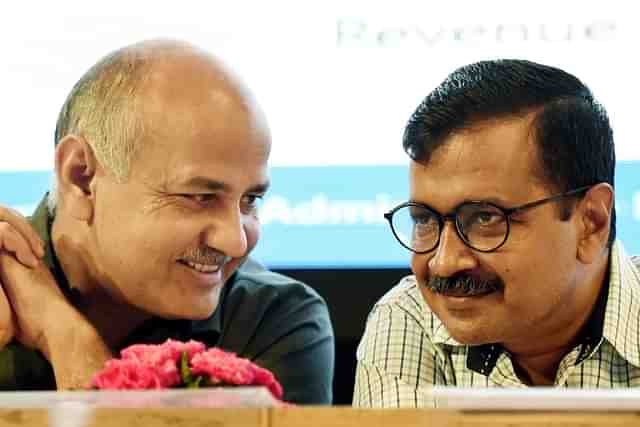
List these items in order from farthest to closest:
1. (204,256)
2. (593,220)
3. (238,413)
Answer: (204,256)
(593,220)
(238,413)

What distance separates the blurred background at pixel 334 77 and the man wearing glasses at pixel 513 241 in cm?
77

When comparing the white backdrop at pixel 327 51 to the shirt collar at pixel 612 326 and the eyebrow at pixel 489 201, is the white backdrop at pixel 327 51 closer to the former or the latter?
the shirt collar at pixel 612 326

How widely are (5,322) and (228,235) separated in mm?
503

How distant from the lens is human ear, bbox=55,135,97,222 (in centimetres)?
261

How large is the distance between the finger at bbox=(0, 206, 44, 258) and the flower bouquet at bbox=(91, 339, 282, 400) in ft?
2.79

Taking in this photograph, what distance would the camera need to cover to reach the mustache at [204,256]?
2.52m

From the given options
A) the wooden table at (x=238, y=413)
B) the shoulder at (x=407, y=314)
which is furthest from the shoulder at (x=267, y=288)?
the wooden table at (x=238, y=413)

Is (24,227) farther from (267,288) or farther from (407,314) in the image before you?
(407,314)

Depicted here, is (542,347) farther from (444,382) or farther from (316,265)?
(316,265)

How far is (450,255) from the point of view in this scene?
227 cm

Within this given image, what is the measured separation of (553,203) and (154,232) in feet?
2.67

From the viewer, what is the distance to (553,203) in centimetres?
232

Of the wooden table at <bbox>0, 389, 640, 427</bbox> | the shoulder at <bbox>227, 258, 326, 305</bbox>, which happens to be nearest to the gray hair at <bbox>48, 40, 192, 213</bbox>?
the shoulder at <bbox>227, 258, 326, 305</bbox>

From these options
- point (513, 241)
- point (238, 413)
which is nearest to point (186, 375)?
point (238, 413)
